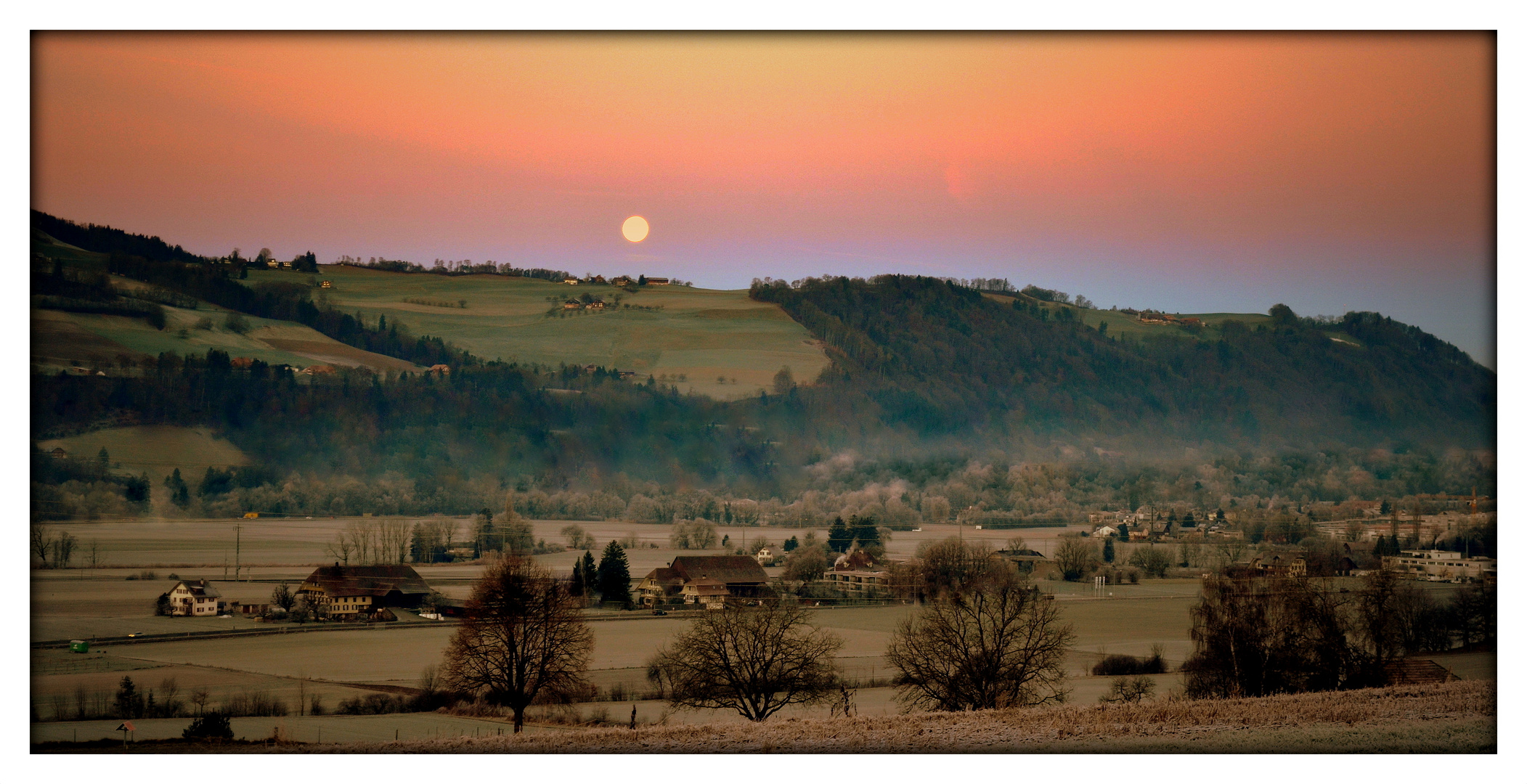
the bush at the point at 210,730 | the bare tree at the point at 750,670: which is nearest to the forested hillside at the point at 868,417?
the bush at the point at 210,730

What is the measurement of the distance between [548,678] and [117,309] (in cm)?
1375

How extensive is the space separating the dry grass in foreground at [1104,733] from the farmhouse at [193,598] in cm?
851

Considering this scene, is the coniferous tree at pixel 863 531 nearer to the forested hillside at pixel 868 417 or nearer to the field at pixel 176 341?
the forested hillside at pixel 868 417

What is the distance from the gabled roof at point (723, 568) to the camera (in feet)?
66.3

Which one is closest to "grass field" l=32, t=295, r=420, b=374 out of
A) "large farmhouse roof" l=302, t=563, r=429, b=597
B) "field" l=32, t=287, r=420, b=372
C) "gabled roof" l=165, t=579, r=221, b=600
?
"field" l=32, t=287, r=420, b=372

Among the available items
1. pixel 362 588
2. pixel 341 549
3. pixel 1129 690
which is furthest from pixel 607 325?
pixel 1129 690

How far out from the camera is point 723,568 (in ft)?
69.1

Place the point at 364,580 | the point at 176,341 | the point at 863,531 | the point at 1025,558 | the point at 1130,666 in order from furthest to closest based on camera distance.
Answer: the point at 863,531, the point at 176,341, the point at 1025,558, the point at 364,580, the point at 1130,666

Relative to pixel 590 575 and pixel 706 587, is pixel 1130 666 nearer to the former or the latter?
pixel 706 587

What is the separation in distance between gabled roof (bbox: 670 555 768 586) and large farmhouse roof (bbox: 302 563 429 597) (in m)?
5.17

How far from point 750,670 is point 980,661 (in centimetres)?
332

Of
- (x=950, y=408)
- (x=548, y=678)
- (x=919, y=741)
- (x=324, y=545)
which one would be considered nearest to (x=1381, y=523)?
(x=950, y=408)
